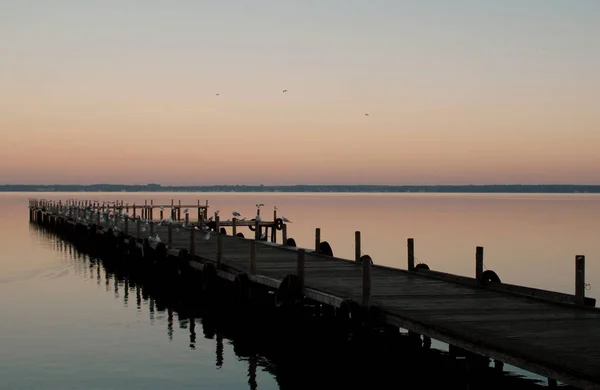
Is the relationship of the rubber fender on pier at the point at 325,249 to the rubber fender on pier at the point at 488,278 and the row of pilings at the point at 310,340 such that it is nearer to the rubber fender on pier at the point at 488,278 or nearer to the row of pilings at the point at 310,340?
the row of pilings at the point at 310,340

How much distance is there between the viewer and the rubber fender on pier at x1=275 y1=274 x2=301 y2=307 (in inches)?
763

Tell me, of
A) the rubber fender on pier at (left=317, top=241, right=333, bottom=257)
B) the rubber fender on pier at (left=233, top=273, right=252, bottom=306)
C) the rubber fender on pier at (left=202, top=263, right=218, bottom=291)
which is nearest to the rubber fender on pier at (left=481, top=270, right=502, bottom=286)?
the rubber fender on pier at (left=233, top=273, right=252, bottom=306)

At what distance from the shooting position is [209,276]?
26.0 meters

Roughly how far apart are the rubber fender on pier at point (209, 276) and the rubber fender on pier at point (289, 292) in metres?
6.75

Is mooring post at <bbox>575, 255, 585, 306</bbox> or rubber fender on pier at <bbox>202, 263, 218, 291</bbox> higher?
mooring post at <bbox>575, 255, 585, 306</bbox>

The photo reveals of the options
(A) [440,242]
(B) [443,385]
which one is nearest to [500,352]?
(B) [443,385]

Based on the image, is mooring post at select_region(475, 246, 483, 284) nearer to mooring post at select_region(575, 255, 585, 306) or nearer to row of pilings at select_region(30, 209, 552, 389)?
row of pilings at select_region(30, 209, 552, 389)

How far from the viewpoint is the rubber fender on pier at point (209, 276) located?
2592 centimetres

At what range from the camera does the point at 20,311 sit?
27328mm

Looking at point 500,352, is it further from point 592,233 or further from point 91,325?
point 592,233

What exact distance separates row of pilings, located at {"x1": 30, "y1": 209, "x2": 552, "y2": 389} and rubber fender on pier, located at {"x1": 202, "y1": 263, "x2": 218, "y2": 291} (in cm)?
3

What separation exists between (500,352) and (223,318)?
47.9ft

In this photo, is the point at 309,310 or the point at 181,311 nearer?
the point at 309,310

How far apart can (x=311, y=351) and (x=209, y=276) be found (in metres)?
6.90
